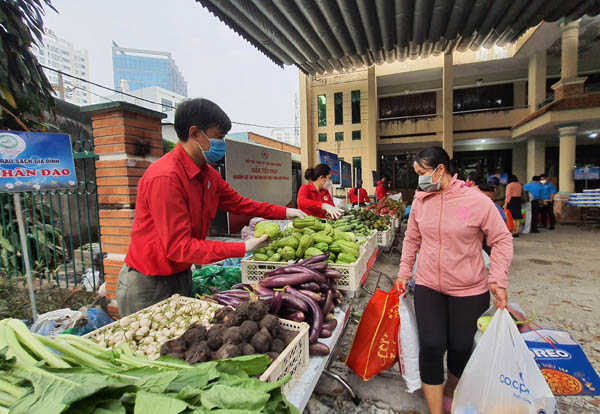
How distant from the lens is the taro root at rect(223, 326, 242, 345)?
3.95 feet

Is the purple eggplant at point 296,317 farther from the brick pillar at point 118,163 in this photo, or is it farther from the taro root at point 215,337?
the brick pillar at point 118,163

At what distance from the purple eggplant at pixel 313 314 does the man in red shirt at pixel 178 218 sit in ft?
1.31

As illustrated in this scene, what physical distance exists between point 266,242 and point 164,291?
70cm

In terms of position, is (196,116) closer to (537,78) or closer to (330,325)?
(330,325)

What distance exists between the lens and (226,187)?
8.13ft

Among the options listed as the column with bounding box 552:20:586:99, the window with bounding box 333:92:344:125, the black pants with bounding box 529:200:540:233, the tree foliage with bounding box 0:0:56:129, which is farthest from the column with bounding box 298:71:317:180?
the tree foliage with bounding box 0:0:56:129

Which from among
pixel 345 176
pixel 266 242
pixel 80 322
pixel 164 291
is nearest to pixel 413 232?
pixel 266 242

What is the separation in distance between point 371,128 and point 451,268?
1542 centimetres

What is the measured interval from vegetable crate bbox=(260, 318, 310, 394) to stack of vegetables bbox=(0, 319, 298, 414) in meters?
0.08

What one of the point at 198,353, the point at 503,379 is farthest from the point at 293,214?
the point at 503,379

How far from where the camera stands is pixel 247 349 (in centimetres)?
119

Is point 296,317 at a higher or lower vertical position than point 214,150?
lower

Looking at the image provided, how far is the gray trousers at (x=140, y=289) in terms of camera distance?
188cm

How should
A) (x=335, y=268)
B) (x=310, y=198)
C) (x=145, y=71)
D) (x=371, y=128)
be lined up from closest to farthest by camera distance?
(x=335, y=268)
(x=310, y=198)
(x=371, y=128)
(x=145, y=71)
